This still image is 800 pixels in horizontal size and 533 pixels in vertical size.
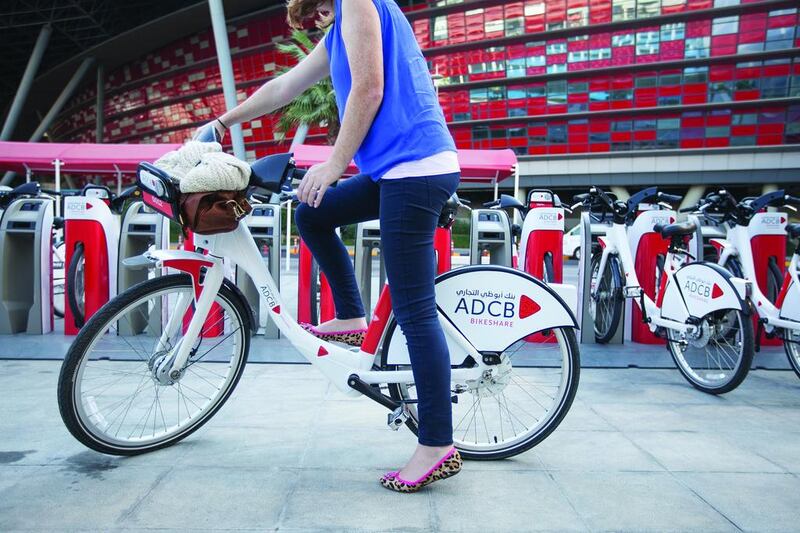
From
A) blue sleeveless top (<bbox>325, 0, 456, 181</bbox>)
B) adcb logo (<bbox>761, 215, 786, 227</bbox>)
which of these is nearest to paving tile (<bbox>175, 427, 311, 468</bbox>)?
blue sleeveless top (<bbox>325, 0, 456, 181</bbox>)

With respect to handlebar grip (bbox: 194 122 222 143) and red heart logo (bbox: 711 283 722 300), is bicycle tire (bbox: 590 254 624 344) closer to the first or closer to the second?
red heart logo (bbox: 711 283 722 300)

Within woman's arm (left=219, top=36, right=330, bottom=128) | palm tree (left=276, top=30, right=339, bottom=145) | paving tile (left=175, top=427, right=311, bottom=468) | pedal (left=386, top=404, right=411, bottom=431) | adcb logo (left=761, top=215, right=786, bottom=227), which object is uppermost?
palm tree (left=276, top=30, right=339, bottom=145)

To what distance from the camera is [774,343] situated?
5484 mm

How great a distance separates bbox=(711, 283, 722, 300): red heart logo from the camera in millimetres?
3769

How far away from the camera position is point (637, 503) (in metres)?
2.15

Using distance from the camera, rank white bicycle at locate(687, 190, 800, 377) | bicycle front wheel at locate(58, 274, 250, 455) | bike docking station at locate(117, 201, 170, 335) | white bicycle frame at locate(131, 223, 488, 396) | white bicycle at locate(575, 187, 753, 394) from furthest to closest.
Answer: bike docking station at locate(117, 201, 170, 335), white bicycle at locate(687, 190, 800, 377), white bicycle at locate(575, 187, 753, 394), white bicycle frame at locate(131, 223, 488, 396), bicycle front wheel at locate(58, 274, 250, 455)

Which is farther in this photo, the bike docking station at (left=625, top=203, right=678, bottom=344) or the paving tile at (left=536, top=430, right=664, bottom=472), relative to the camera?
the bike docking station at (left=625, top=203, right=678, bottom=344)

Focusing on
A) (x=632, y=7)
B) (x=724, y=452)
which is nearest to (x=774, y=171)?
(x=632, y=7)

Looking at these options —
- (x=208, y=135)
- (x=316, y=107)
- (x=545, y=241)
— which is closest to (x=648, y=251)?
(x=545, y=241)

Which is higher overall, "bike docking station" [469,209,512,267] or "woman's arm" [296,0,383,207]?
"woman's arm" [296,0,383,207]

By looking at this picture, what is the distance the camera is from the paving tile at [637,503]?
198cm

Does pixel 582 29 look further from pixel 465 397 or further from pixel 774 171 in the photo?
pixel 465 397

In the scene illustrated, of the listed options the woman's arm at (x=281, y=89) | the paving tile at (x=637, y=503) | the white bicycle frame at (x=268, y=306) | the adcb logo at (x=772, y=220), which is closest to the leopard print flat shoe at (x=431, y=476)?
the white bicycle frame at (x=268, y=306)

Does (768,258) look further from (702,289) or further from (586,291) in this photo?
(702,289)
